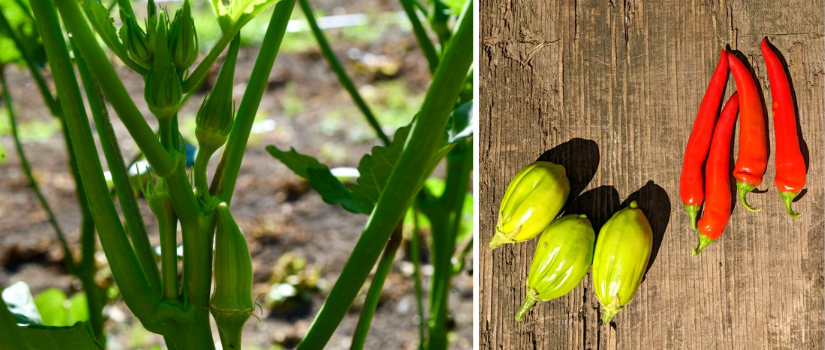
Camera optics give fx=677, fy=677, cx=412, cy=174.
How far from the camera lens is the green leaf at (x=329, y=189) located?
764 mm

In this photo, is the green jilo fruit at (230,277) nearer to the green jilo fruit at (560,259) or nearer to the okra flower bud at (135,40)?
the okra flower bud at (135,40)

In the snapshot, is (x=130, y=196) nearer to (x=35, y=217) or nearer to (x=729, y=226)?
(x=729, y=226)

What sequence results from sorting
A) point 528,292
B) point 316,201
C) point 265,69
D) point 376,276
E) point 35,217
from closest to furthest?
1. point 265,69
2. point 376,276
3. point 528,292
4. point 35,217
5. point 316,201

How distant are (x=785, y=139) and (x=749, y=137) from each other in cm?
4

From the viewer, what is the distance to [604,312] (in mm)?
790

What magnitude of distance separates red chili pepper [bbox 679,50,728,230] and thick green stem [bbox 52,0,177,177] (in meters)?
0.58

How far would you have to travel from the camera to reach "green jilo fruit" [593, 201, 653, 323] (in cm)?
73

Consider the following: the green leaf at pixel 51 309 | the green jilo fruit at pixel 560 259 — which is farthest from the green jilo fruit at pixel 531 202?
the green leaf at pixel 51 309

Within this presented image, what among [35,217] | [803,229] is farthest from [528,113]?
[35,217]

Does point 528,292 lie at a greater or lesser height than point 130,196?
lesser

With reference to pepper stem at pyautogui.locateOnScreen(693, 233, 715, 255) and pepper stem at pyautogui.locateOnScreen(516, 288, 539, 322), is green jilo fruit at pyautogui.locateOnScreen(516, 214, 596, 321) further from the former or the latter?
pepper stem at pyautogui.locateOnScreen(693, 233, 715, 255)

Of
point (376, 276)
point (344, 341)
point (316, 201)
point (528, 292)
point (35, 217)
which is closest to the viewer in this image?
point (376, 276)

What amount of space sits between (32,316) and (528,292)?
22.8 inches

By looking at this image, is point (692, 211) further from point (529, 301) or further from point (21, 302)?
point (21, 302)
